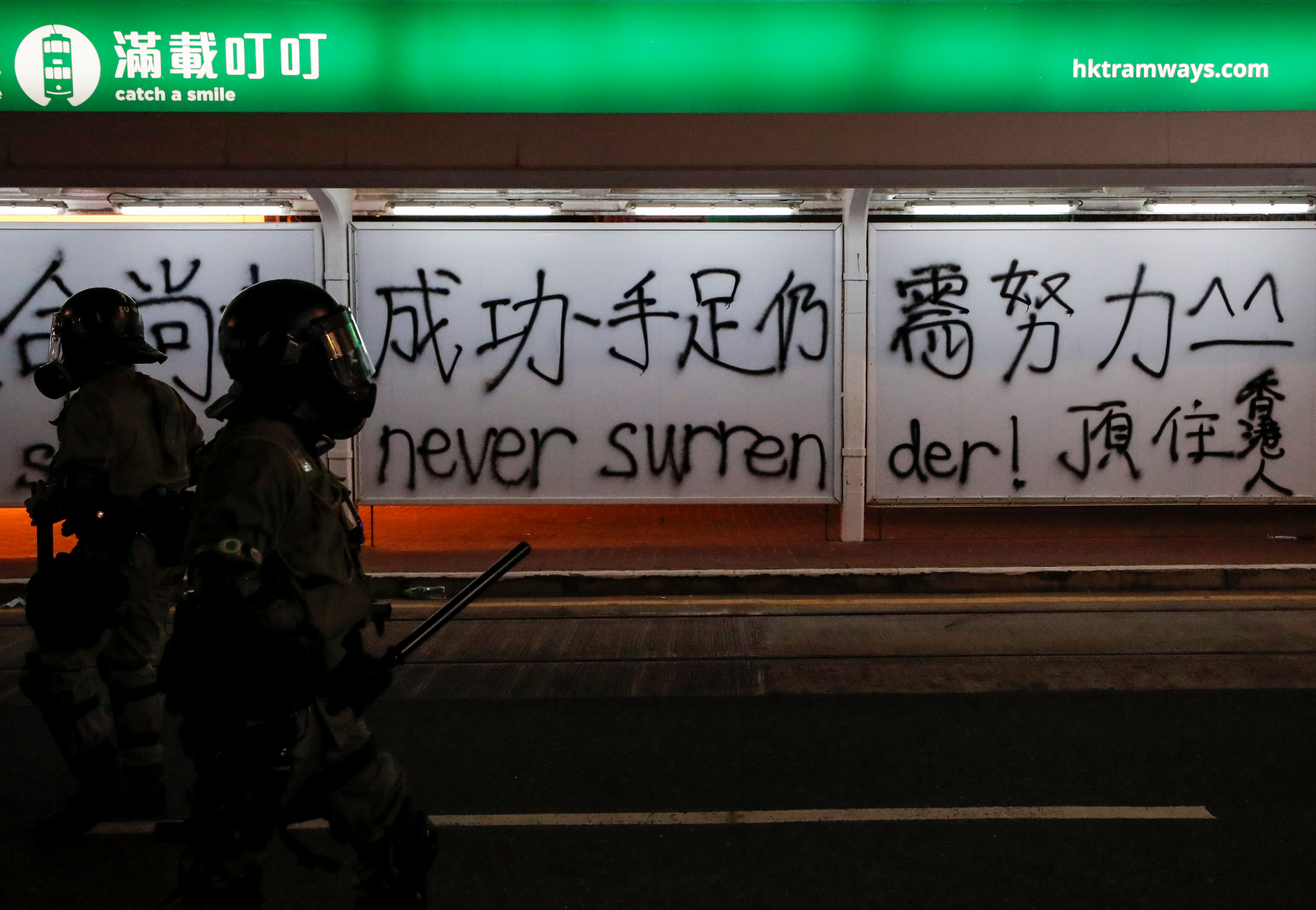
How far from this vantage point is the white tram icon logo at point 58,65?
6.69 meters

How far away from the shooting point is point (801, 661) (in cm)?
574

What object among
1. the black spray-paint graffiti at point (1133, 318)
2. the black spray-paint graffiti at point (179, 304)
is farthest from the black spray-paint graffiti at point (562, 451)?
the black spray-paint graffiti at point (1133, 318)

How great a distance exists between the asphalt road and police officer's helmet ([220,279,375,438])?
169 centimetres

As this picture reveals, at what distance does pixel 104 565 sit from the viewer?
135 inches

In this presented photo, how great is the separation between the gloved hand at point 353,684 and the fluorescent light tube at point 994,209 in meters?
7.90

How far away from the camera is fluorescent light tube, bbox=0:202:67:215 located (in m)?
8.90

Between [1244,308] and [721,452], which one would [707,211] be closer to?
[721,452]

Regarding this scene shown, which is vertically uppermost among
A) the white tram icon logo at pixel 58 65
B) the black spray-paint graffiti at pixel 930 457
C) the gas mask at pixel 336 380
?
the white tram icon logo at pixel 58 65

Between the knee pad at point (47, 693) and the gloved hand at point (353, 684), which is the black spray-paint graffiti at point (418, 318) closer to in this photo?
the knee pad at point (47, 693)

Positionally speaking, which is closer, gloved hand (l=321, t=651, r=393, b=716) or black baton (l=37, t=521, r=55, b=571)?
gloved hand (l=321, t=651, r=393, b=716)

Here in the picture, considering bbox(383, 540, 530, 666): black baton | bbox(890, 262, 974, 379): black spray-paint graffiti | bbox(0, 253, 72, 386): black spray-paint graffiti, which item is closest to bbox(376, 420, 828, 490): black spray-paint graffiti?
bbox(890, 262, 974, 379): black spray-paint graffiti

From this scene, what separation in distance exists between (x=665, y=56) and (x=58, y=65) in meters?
4.15

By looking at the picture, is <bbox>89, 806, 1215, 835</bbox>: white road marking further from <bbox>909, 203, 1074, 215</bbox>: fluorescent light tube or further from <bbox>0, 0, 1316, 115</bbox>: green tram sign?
<bbox>909, 203, 1074, 215</bbox>: fluorescent light tube

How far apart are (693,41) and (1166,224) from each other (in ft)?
16.5
